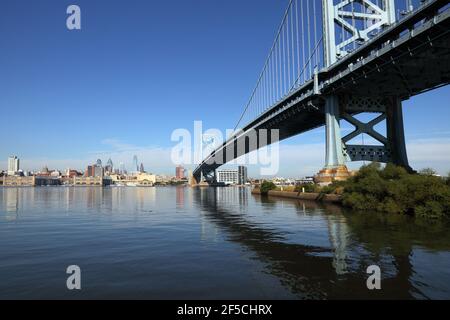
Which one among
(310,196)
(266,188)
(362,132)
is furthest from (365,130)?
(266,188)

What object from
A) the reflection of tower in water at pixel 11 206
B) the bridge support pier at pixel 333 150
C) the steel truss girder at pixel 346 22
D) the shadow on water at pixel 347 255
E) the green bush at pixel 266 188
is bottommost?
the shadow on water at pixel 347 255

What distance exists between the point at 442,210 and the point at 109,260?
21.2 m

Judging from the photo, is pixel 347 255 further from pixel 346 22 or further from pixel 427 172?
pixel 346 22

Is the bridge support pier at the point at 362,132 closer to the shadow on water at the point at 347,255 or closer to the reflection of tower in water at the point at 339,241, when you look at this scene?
the reflection of tower in water at the point at 339,241

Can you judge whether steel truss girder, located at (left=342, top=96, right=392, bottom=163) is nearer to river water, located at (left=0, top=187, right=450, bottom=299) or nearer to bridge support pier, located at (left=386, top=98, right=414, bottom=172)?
bridge support pier, located at (left=386, top=98, right=414, bottom=172)

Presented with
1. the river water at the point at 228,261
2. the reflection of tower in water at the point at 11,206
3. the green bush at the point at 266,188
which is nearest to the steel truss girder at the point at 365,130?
the river water at the point at 228,261

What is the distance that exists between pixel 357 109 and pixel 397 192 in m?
21.2

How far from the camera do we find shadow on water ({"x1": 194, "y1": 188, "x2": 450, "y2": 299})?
8906 mm

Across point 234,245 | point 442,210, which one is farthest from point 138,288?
point 442,210

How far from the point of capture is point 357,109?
152 ft

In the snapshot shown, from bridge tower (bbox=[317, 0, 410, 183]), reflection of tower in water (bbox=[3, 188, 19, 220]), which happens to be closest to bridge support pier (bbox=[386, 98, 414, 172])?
bridge tower (bbox=[317, 0, 410, 183])

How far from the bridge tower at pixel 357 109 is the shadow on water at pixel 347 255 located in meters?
23.5

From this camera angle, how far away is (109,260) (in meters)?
12.4

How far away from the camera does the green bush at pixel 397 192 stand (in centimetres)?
2386
